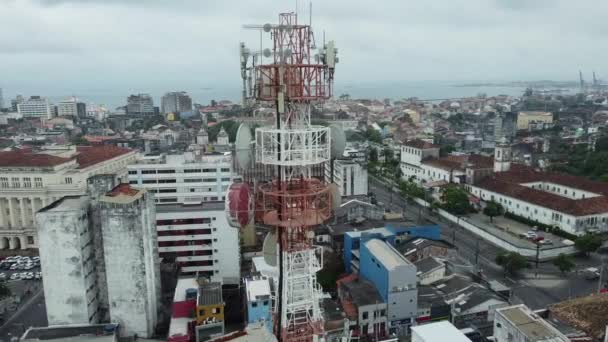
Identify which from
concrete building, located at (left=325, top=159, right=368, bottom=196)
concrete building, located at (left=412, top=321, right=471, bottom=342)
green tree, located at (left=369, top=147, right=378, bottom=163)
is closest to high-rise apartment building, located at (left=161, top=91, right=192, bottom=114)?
green tree, located at (left=369, top=147, right=378, bottom=163)

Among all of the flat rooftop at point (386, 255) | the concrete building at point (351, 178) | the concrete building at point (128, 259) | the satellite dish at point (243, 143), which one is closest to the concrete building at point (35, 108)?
the concrete building at point (351, 178)

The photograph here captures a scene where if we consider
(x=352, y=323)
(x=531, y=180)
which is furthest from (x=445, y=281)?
(x=531, y=180)

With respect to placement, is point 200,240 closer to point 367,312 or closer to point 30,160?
point 367,312

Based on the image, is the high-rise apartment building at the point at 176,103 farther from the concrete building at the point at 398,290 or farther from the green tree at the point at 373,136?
the concrete building at the point at 398,290

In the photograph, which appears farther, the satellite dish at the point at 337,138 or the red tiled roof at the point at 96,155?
the red tiled roof at the point at 96,155

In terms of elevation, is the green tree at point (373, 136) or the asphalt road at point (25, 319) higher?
the green tree at point (373, 136)

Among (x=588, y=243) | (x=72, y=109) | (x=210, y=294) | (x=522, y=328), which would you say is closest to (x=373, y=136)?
(x=588, y=243)

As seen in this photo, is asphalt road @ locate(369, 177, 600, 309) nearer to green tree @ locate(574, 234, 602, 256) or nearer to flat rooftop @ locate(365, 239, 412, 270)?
green tree @ locate(574, 234, 602, 256)
